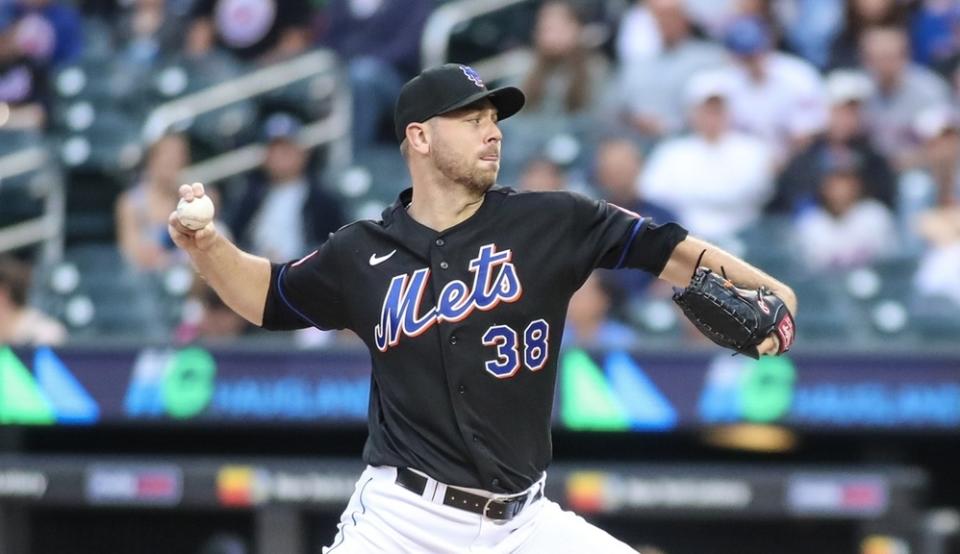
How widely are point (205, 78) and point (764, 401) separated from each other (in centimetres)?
439

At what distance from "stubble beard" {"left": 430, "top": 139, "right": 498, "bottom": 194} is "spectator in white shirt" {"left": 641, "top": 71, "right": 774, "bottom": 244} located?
3737 mm

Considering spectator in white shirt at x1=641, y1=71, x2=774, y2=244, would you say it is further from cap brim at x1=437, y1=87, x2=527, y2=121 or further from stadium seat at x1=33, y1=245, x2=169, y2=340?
cap brim at x1=437, y1=87, x2=527, y2=121

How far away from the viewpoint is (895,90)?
7.70m

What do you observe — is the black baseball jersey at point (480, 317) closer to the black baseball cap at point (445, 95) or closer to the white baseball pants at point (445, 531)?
the white baseball pants at point (445, 531)

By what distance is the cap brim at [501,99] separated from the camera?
12.4 feet

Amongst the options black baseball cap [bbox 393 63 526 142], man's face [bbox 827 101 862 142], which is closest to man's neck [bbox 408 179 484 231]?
black baseball cap [bbox 393 63 526 142]

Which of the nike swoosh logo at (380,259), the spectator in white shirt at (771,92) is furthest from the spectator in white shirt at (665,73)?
the nike swoosh logo at (380,259)

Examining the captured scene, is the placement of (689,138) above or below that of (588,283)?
above

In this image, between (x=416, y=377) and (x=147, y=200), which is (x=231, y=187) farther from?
(x=416, y=377)

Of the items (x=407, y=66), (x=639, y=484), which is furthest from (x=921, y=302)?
(x=407, y=66)

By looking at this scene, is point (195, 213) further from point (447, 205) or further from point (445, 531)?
point (445, 531)

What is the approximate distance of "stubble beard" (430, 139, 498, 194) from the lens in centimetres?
381

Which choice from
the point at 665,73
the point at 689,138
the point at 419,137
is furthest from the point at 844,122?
the point at 419,137

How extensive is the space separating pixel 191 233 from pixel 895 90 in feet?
15.7
